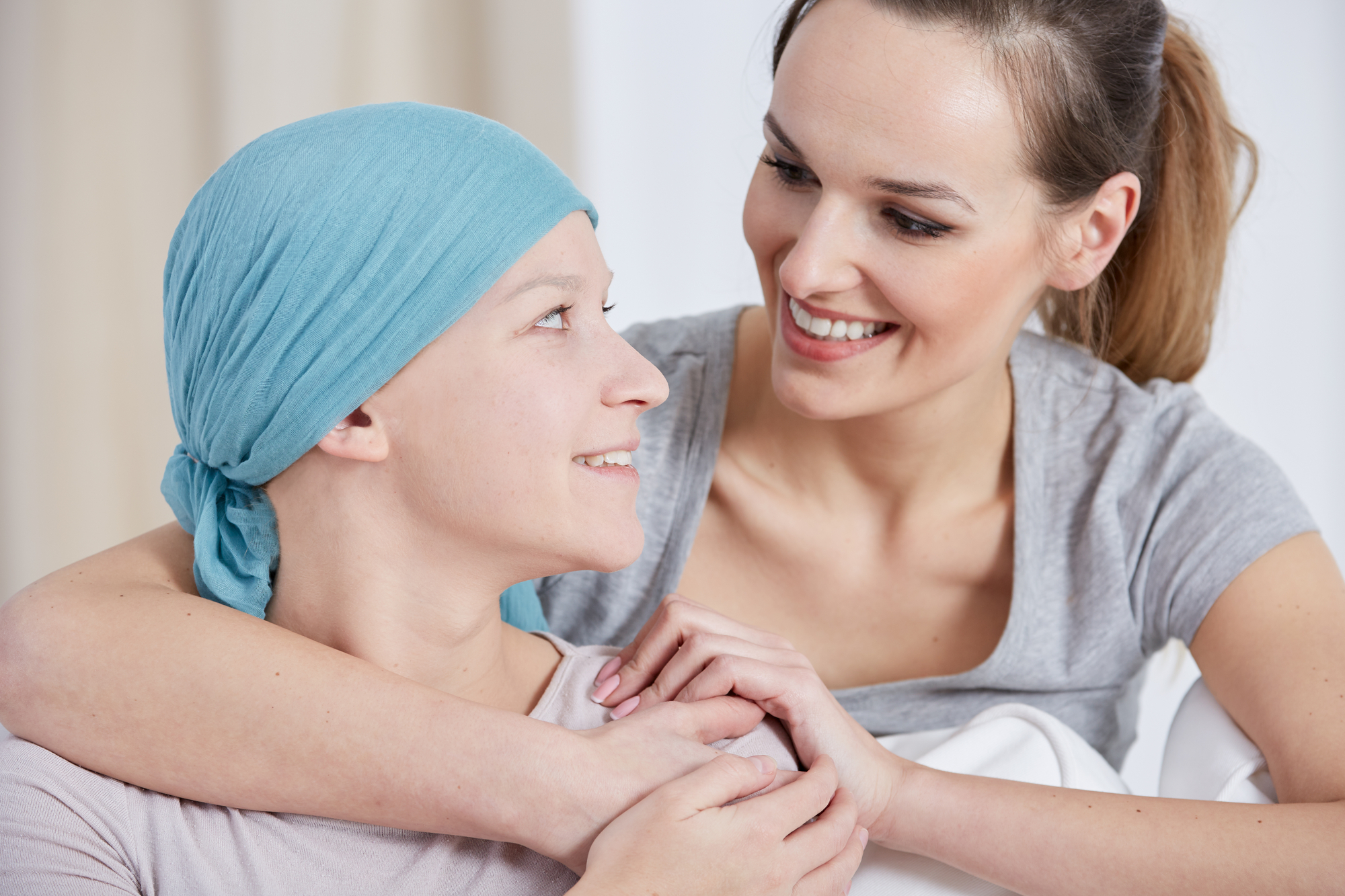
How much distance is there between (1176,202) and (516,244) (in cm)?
120

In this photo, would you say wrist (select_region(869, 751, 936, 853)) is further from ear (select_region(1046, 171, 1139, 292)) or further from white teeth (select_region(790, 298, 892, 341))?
ear (select_region(1046, 171, 1139, 292))

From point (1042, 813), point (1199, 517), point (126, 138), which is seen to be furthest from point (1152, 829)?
point (126, 138)

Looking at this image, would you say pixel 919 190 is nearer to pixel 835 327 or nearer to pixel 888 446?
pixel 835 327

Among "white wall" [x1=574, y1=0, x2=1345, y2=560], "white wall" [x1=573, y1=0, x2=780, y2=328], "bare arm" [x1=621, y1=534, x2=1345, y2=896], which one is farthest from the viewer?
"white wall" [x1=573, y1=0, x2=780, y2=328]

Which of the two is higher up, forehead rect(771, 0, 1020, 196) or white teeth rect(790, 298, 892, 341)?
forehead rect(771, 0, 1020, 196)

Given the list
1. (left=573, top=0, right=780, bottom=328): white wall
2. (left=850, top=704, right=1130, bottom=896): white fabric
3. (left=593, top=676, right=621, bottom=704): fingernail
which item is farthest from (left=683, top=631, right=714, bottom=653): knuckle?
(left=573, top=0, right=780, bottom=328): white wall

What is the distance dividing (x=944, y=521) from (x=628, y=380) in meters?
0.85

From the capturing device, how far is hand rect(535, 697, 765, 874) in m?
1.10

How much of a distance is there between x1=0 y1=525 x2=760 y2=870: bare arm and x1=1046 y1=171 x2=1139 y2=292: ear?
94cm

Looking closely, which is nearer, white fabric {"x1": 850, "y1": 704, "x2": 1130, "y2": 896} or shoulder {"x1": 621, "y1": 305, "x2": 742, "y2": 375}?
white fabric {"x1": 850, "y1": 704, "x2": 1130, "y2": 896}

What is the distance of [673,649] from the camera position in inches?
52.2

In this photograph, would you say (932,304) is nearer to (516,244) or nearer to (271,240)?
(516,244)

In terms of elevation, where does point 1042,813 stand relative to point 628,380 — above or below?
below

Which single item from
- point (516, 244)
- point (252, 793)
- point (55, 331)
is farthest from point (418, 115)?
point (55, 331)
